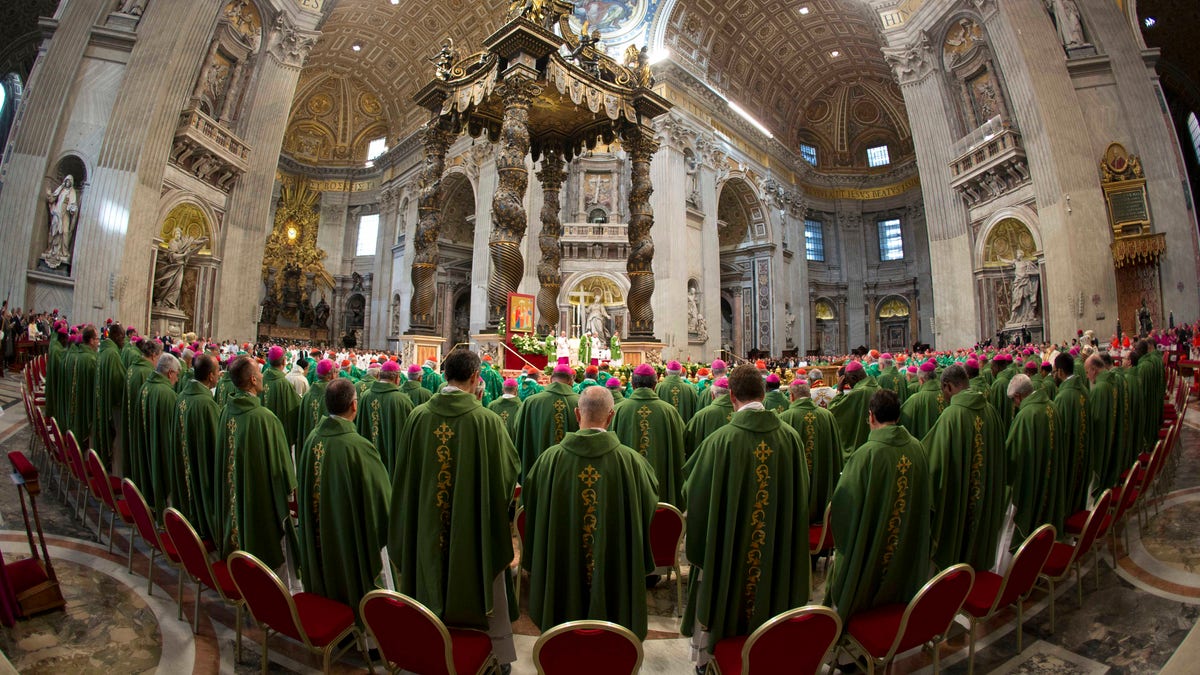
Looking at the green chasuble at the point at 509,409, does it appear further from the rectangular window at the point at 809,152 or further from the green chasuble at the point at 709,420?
the rectangular window at the point at 809,152

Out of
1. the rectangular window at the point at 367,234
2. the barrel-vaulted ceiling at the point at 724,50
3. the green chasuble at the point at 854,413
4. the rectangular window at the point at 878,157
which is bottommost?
the green chasuble at the point at 854,413

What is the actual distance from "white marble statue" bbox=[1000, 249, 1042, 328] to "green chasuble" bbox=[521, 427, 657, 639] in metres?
16.2

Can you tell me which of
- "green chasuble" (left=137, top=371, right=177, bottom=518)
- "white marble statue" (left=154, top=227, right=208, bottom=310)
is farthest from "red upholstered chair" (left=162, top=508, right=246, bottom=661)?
"white marble statue" (left=154, top=227, right=208, bottom=310)

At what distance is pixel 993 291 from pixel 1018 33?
6.71 meters

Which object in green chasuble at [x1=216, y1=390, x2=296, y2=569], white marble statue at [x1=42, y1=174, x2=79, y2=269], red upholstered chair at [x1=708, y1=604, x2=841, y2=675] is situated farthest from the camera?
white marble statue at [x1=42, y1=174, x2=79, y2=269]

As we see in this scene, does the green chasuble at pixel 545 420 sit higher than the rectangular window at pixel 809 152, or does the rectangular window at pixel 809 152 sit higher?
the rectangular window at pixel 809 152

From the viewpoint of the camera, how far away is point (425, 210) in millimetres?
10047

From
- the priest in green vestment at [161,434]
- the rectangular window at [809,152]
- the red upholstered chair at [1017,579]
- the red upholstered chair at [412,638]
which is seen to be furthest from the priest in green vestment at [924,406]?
the rectangular window at [809,152]

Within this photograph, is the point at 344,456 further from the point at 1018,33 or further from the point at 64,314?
the point at 1018,33

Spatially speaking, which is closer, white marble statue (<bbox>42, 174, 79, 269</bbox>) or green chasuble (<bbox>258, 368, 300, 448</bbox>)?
green chasuble (<bbox>258, 368, 300, 448</bbox>)

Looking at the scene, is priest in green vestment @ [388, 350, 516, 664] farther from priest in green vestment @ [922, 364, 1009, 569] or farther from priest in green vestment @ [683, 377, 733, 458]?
priest in green vestment @ [922, 364, 1009, 569]

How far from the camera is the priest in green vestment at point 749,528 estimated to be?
2.38 metres

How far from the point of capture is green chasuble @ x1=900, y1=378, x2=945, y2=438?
4.91 metres

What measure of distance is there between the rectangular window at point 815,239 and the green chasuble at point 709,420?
2784cm
